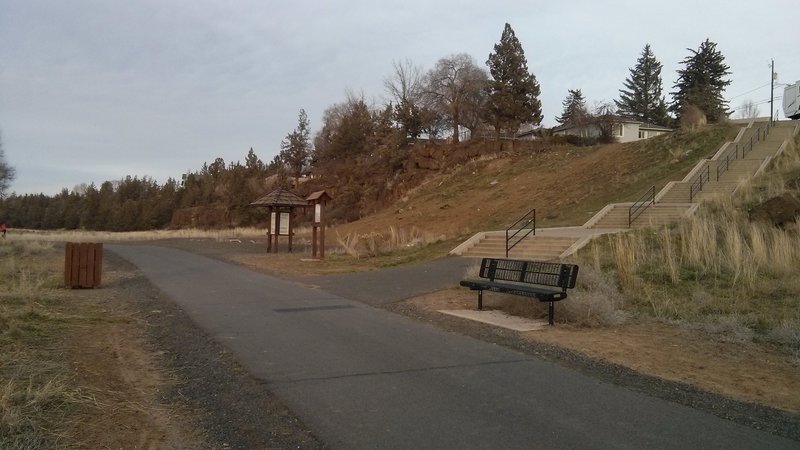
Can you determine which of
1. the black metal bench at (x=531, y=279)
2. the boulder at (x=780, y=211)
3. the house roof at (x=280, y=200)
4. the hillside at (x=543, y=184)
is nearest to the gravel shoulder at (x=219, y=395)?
the black metal bench at (x=531, y=279)

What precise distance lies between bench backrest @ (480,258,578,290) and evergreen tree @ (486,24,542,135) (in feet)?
133

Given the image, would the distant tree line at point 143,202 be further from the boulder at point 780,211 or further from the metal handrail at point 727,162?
the boulder at point 780,211

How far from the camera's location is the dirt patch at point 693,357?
6.39m

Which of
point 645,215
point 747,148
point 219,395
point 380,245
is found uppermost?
point 747,148

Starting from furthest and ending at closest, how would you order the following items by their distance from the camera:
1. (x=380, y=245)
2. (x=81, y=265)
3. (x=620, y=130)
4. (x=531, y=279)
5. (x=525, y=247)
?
(x=620, y=130) → (x=380, y=245) → (x=525, y=247) → (x=81, y=265) → (x=531, y=279)

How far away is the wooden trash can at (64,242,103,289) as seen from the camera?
1455cm

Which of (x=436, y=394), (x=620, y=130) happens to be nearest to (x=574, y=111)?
(x=620, y=130)

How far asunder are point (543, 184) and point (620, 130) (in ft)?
76.8

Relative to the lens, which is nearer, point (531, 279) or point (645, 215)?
point (531, 279)

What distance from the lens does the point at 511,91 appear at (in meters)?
51.5

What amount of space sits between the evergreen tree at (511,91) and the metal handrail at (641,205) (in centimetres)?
2283

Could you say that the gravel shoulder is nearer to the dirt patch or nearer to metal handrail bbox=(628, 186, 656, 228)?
the dirt patch

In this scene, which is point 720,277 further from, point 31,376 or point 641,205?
point 641,205

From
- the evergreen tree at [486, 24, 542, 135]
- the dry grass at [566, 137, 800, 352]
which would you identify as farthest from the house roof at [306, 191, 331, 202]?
the evergreen tree at [486, 24, 542, 135]
